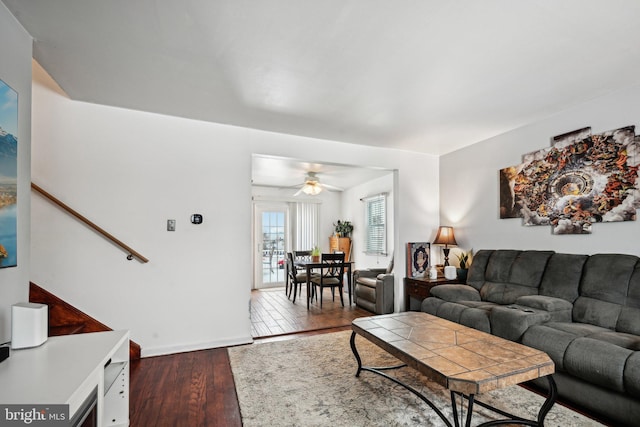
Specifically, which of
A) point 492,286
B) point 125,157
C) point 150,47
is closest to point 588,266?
point 492,286

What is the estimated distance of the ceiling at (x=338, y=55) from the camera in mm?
1798

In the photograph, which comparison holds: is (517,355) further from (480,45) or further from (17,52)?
(17,52)

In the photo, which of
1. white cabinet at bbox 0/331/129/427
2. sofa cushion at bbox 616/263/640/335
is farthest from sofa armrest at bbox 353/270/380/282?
white cabinet at bbox 0/331/129/427

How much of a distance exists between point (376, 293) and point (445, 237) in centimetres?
130

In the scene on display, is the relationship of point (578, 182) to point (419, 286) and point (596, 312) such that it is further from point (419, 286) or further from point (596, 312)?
point (419, 286)

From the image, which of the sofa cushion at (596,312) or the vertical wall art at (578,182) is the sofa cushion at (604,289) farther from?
the vertical wall art at (578,182)

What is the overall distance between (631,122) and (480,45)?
1.80m

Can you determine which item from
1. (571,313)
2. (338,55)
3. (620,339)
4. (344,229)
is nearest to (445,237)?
(571,313)

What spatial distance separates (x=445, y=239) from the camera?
4465mm

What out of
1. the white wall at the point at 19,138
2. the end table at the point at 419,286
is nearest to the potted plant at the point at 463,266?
the end table at the point at 419,286

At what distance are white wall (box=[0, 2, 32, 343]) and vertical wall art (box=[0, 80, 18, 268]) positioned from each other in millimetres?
56

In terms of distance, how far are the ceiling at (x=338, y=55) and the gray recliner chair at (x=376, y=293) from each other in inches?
94.0

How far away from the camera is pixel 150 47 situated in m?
2.15

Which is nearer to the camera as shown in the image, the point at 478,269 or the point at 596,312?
the point at 596,312
